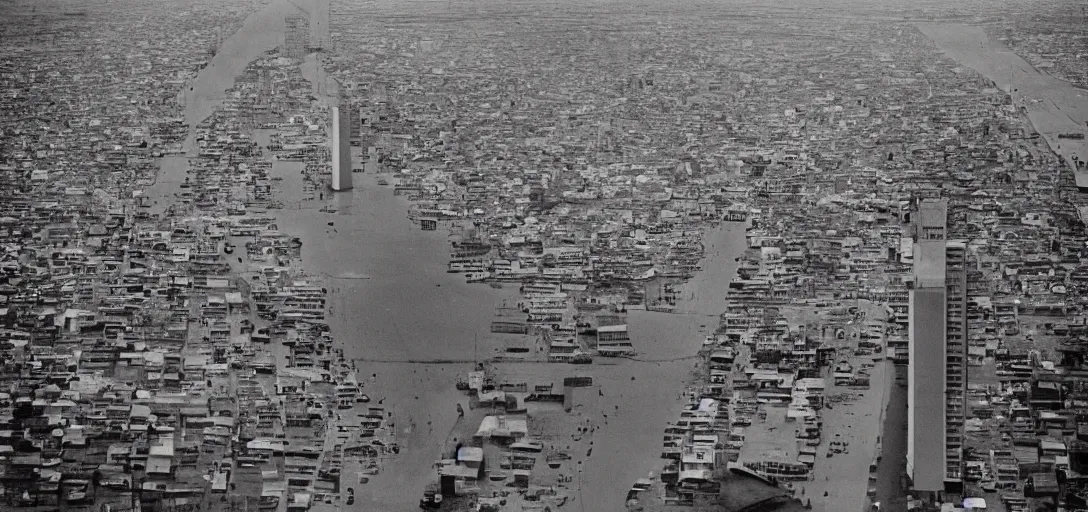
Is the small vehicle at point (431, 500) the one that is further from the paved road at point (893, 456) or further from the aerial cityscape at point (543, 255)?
the paved road at point (893, 456)

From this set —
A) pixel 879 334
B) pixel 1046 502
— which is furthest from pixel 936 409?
pixel 879 334

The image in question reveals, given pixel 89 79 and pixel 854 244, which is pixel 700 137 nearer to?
pixel 854 244

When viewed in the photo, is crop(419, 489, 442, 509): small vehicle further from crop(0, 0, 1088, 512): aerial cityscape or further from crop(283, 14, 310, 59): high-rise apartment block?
crop(283, 14, 310, 59): high-rise apartment block

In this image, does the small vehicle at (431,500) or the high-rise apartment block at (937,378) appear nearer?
the small vehicle at (431,500)

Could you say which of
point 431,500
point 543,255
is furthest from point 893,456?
point 543,255

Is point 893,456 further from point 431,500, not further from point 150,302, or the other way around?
point 150,302

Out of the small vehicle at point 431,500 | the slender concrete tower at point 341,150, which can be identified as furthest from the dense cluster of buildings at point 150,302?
the slender concrete tower at point 341,150
